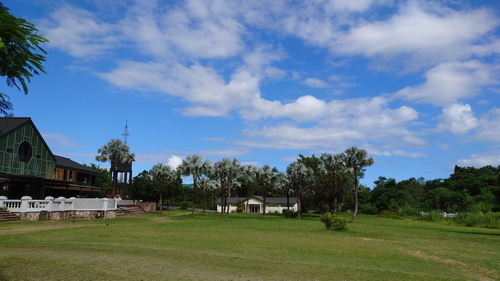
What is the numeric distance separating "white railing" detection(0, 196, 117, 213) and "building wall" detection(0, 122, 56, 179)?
471 inches

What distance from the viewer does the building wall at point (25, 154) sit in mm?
42906

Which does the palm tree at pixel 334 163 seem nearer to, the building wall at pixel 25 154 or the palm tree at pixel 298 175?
the palm tree at pixel 298 175

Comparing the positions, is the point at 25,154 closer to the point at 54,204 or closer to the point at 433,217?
the point at 54,204

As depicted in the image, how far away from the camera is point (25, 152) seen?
46.5 metres

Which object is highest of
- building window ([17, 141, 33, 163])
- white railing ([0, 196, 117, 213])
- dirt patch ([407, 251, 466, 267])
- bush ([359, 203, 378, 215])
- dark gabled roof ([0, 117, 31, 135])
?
dark gabled roof ([0, 117, 31, 135])

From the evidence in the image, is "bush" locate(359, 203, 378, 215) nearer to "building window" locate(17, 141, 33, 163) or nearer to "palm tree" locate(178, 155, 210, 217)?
"palm tree" locate(178, 155, 210, 217)

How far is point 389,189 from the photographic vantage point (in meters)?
95.7

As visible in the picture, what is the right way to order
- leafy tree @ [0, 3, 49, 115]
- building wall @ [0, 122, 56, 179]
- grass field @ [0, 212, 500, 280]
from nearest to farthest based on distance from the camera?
leafy tree @ [0, 3, 49, 115], grass field @ [0, 212, 500, 280], building wall @ [0, 122, 56, 179]

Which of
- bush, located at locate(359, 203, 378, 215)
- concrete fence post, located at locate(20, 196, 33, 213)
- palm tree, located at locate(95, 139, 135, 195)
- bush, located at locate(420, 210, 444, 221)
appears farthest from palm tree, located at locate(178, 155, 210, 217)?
bush, located at locate(359, 203, 378, 215)

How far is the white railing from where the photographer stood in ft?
102

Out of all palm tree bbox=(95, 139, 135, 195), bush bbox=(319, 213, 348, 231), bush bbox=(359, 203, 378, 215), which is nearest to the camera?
bush bbox=(319, 213, 348, 231)

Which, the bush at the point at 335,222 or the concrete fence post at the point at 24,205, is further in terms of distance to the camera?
the concrete fence post at the point at 24,205

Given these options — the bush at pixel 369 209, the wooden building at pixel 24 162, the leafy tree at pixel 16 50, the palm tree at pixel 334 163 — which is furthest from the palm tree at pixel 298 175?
the leafy tree at pixel 16 50

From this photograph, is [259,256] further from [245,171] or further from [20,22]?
[245,171]
